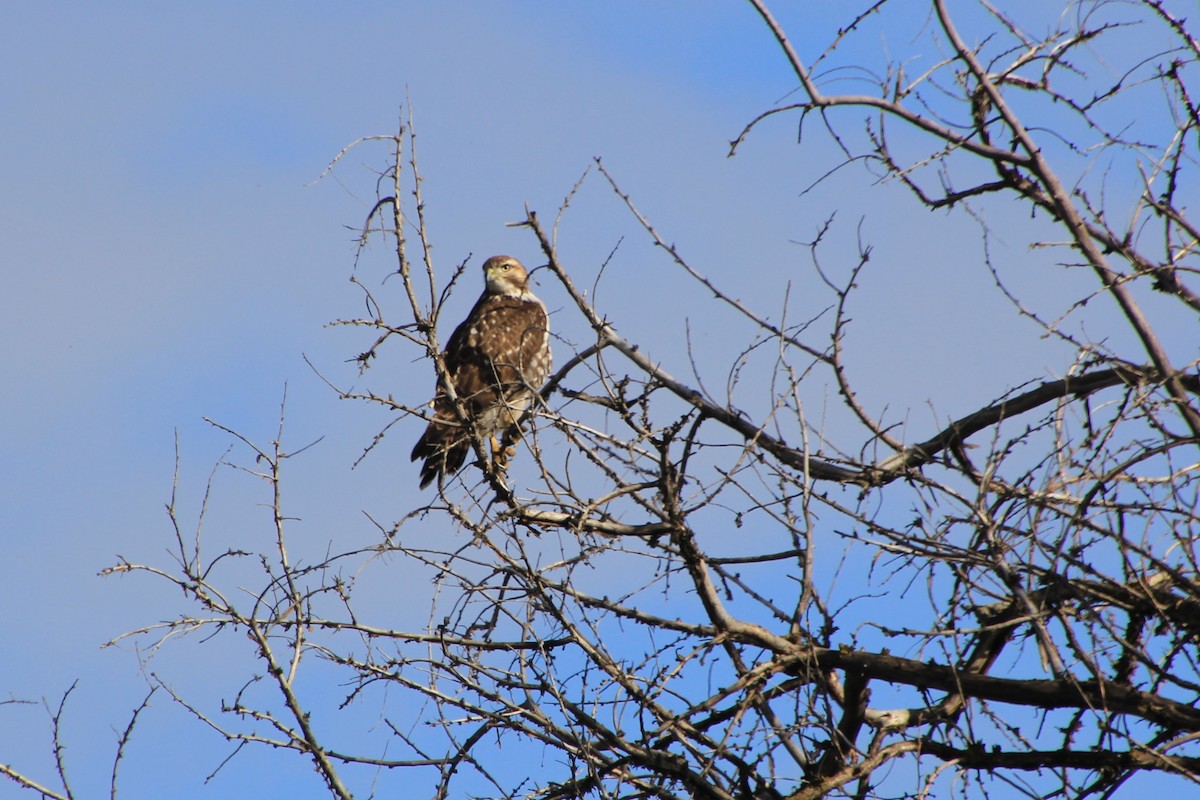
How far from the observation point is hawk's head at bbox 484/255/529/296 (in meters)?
9.83

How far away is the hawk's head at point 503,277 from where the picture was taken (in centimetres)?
983

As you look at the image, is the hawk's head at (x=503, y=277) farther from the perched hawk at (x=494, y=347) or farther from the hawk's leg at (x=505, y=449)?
the hawk's leg at (x=505, y=449)

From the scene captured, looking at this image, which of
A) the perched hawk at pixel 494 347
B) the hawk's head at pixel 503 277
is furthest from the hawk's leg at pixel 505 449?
the hawk's head at pixel 503 277

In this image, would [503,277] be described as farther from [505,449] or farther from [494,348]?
[505,449]

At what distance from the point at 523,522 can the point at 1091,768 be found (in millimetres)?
2311

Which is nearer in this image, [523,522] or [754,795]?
[754,795]

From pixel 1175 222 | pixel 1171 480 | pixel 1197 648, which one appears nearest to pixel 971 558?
pixel 1171 480

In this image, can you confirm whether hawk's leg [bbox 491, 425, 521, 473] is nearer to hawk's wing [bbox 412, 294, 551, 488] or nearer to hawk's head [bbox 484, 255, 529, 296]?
hawk's wing [bbox 412, 294, 551, 488]

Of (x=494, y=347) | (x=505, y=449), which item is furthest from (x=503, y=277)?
(x=505, y=449)

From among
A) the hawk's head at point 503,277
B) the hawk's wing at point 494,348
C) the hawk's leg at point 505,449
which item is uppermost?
the hawk's head at point 503,277

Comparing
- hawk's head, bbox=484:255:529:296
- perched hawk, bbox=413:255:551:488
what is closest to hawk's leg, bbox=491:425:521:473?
perched hawk, bbox=413:255:551:488

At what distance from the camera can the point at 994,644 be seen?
497 cm

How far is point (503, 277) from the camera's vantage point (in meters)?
9.84

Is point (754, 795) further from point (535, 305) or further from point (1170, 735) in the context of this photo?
point (535, 305)
